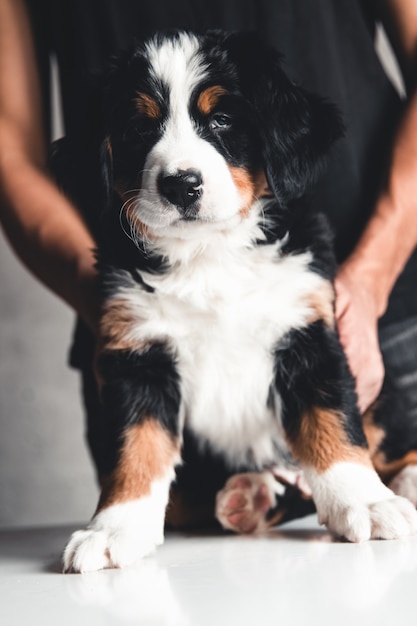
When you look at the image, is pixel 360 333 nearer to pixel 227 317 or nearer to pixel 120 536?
pixel 227 317

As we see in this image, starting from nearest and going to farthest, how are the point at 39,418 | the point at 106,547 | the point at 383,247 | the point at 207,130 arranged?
the point at 106,547 → the point at 207,130 → the point at 383,247 → the point at 39,418

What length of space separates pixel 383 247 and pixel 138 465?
96 cm

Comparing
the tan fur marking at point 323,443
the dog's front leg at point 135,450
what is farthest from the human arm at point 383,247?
the dog's front leg at point 135,450

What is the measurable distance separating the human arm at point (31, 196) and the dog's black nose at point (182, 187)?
0.44m

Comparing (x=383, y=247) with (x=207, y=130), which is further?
(x=383, y=247)

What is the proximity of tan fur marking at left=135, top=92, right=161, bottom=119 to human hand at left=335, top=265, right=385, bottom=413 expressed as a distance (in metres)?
0.61

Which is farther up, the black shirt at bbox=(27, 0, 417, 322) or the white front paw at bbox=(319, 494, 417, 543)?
the black shirt at bbox=(27, 0, 417, 322)

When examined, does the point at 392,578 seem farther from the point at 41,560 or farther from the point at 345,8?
the point at 345,8

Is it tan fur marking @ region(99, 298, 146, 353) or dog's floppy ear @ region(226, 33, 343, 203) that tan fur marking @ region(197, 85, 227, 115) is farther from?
tan fur marking @ region(99, 298, 146, 353)

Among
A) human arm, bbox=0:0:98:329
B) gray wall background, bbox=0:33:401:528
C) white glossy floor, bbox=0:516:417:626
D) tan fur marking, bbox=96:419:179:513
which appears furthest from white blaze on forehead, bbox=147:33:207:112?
gray wall background, bbox=0:33:401:528

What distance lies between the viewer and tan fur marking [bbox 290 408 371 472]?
6.15 feet

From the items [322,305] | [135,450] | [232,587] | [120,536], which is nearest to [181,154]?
[322,305]

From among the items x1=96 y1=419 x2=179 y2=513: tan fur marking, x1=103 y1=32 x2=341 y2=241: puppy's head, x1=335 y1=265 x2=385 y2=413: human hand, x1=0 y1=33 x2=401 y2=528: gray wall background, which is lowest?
x1=0 y1=33 x2=401 y2=528: gray wall background

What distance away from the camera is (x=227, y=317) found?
200cm
